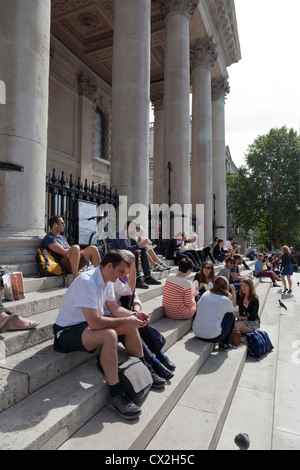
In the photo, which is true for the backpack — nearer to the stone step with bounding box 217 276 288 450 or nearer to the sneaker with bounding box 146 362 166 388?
the sneaker with bounding box 146 362 166 388

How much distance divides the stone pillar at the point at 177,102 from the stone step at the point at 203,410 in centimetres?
835

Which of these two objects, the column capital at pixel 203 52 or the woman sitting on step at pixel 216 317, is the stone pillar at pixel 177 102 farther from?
the woman sitting on step at pixel 216 317

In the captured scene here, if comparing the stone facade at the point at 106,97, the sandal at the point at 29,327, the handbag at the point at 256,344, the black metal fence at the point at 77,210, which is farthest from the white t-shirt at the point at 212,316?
the black metal fence at the point at 77,210

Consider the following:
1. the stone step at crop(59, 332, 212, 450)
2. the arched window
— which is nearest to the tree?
the arched window

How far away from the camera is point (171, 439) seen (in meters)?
2.48

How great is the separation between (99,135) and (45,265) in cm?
1566

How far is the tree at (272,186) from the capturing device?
35594 mm

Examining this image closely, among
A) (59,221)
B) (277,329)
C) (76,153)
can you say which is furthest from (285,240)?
(59,221)

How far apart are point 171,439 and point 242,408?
1.31m

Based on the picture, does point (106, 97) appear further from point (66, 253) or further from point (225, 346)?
point (225, 346)

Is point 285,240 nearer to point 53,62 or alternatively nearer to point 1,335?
point 53,62

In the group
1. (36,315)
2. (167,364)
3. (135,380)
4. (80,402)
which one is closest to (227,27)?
(36,315)

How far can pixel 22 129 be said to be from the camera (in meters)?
4.73
